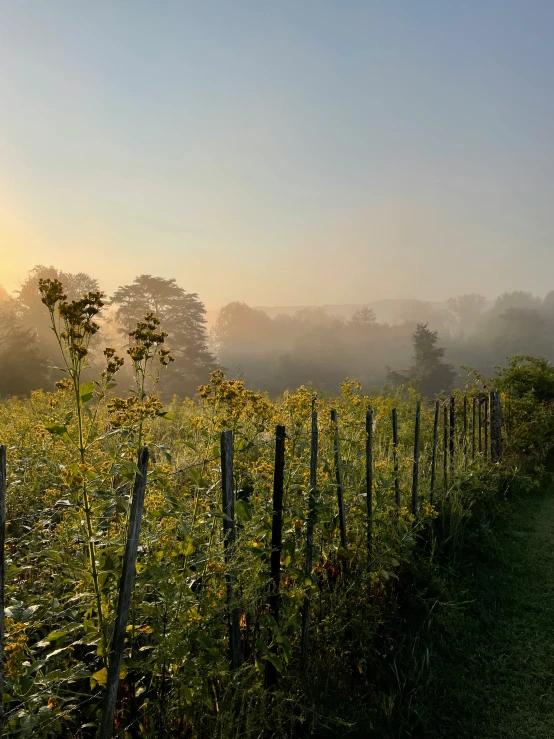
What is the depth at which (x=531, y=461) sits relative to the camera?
8086 millimetres

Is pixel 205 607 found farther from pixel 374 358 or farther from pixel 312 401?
pixel 374 358

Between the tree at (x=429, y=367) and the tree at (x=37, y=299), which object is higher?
the tree at (x=37, y=299)

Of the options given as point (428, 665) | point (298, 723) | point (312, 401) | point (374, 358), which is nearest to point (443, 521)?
point (428, 665)

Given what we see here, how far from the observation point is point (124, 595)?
1.84 meters

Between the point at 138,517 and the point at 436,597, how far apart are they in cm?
296

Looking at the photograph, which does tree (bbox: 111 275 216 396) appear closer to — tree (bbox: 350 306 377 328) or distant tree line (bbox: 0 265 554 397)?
distant tree line (bbox: 0 265 554 397)

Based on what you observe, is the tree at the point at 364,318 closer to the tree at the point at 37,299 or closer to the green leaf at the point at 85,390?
the tree at the point at 37,299

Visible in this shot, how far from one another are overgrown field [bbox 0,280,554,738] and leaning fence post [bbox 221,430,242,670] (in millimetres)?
44

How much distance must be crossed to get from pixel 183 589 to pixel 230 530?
349 millimetres

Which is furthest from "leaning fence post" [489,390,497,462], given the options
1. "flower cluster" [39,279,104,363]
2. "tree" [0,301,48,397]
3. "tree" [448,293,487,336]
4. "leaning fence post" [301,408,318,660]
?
"tree" [448,293,487,336]

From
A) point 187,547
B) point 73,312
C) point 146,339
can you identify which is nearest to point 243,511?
point 187,547

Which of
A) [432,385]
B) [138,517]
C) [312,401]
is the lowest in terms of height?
[432,385]

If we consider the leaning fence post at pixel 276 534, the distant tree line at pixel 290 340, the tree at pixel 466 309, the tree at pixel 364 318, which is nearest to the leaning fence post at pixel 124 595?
the leaning fence post at pixel 276 534

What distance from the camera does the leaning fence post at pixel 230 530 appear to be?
230 cm
